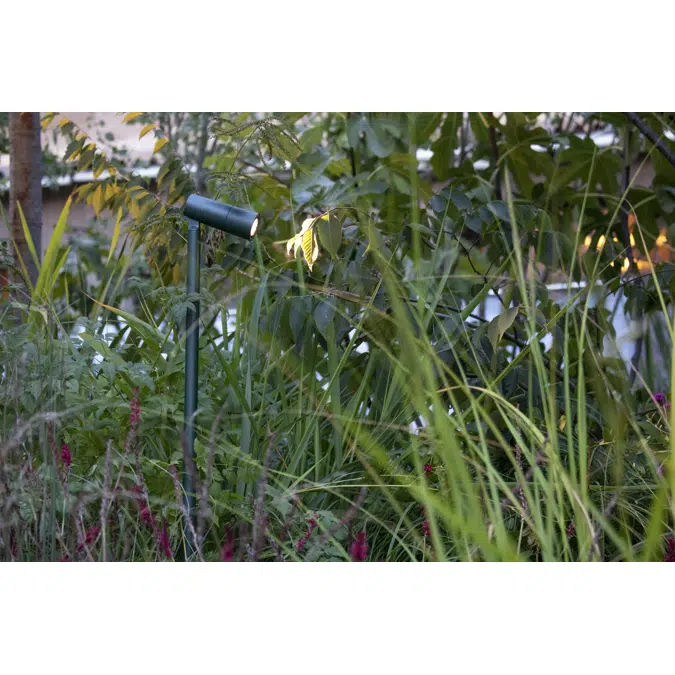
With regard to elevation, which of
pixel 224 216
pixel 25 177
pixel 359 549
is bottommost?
pixel 359 549

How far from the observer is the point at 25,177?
257cm

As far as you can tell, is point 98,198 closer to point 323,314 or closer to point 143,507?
point 323,314

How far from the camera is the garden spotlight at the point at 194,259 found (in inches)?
65.8

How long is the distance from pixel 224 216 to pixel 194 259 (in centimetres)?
13

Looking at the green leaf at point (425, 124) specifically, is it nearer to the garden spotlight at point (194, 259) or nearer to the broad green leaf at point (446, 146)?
the broad green leaf at point (446, 146)

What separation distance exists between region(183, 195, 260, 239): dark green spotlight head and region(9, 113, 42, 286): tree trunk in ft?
3.38

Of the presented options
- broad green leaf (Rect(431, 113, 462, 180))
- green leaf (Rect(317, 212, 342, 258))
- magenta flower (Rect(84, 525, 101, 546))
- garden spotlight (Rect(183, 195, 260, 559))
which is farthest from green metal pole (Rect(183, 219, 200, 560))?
broad green leaf (Rect(431, 113, 462, 180))

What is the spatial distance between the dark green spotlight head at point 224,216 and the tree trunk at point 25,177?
1.03 m

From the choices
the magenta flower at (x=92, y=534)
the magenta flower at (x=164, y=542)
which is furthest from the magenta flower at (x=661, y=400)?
the magenta flower at (x=92, y=534)

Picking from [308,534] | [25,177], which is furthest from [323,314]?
[25,177]
